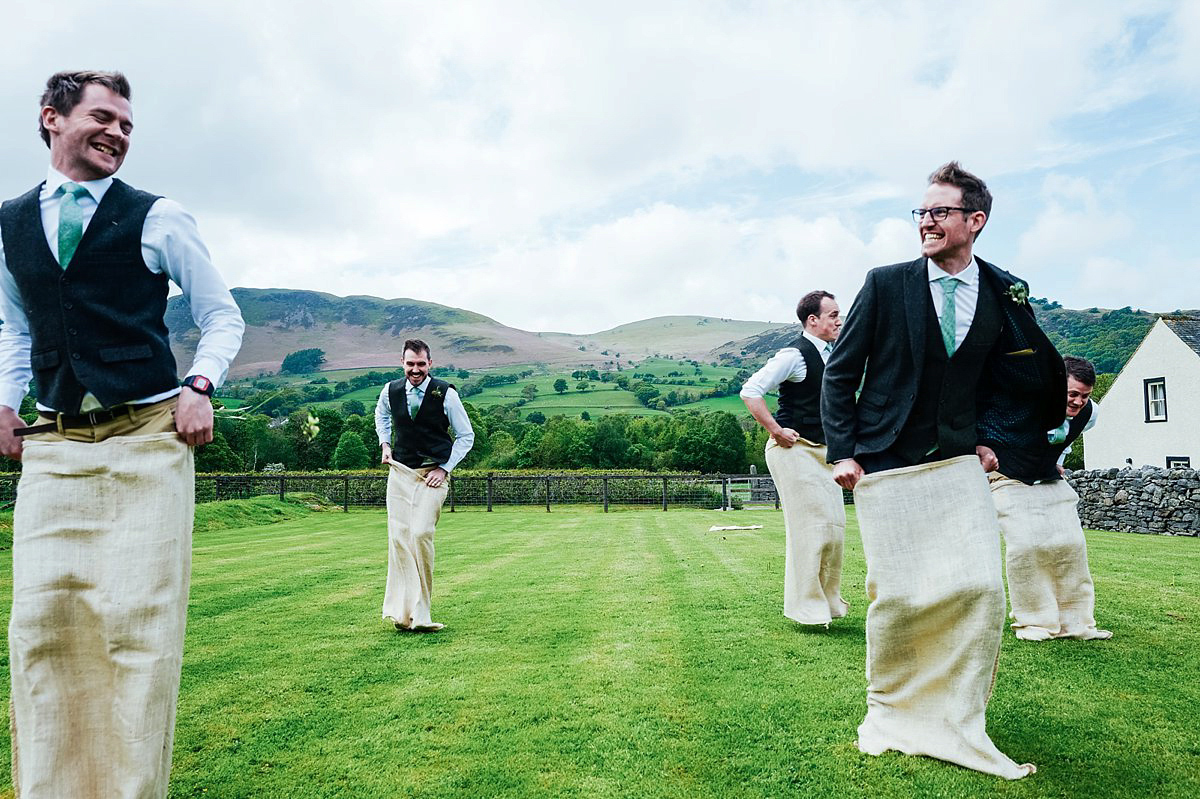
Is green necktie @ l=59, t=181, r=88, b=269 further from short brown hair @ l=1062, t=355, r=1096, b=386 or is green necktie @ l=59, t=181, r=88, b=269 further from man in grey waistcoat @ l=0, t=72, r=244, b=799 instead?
short brown hair @ l=1062, t=355, r=1096, b=386

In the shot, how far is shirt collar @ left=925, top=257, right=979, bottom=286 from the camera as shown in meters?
3.83

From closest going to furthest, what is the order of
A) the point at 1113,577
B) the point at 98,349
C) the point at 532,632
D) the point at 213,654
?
the point at 98,349 < the point at 213,654 < the point at 532,632 < the point at 1113,577

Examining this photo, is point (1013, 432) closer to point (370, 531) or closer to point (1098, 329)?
point (370, 531)

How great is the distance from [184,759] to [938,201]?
4.44 meters

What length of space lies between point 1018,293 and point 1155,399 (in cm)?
4029

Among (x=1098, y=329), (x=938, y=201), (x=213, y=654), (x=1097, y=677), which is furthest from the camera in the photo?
(x=1098, y=329)

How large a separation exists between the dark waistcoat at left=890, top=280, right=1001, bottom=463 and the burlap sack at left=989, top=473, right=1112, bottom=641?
2781mm

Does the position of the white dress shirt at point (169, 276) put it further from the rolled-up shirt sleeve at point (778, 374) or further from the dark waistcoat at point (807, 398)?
the dark waistcoat at point (807, 398)

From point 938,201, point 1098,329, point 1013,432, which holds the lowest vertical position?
point 1013,432

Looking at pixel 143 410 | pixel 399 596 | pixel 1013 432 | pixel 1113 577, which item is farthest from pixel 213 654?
pixel 1113 577

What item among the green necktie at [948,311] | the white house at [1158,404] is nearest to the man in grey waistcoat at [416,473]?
the green necktie at [948,311]

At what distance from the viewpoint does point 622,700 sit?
453 centimetres

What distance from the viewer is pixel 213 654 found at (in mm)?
6027

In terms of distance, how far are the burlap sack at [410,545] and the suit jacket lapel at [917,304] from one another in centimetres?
435
